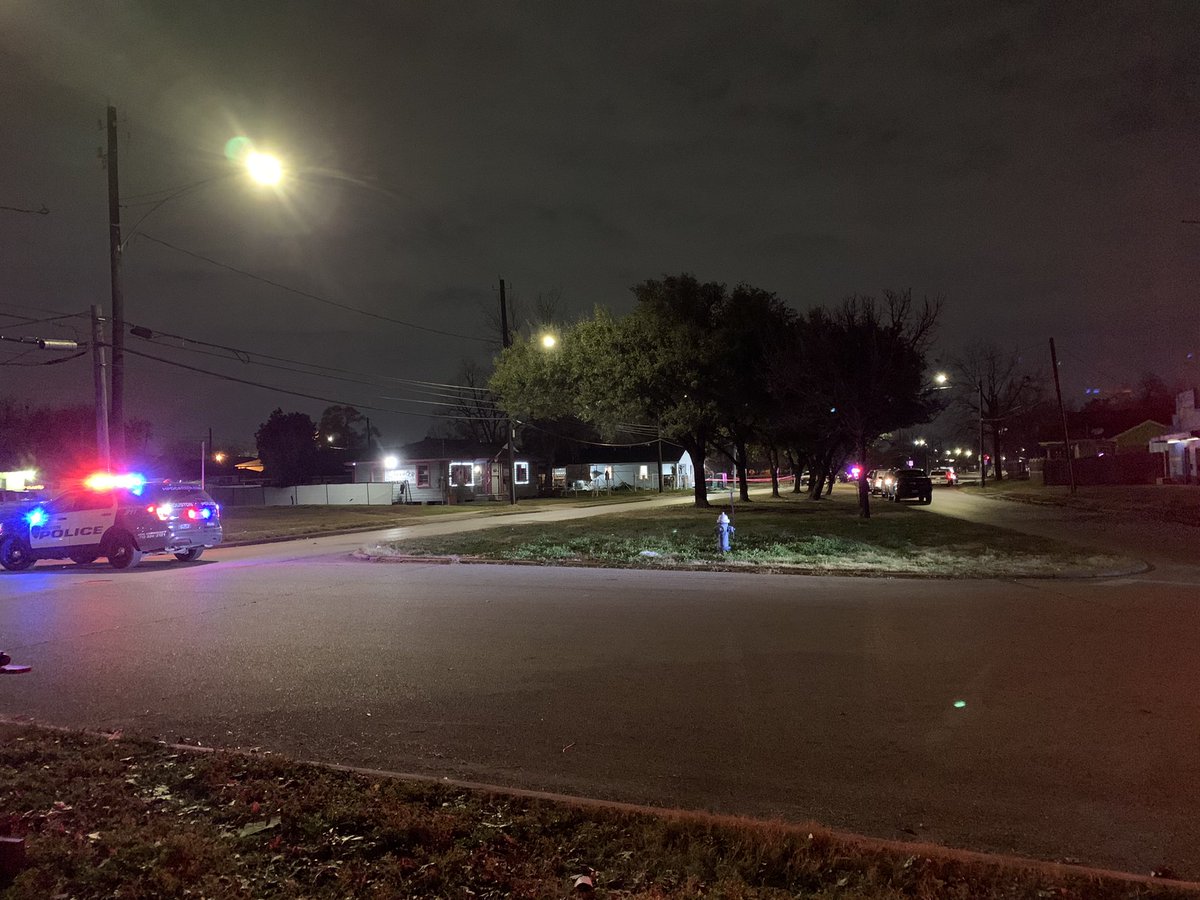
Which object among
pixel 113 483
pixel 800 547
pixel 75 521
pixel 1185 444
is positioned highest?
pixel 1185 444

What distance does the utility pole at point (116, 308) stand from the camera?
2039cm

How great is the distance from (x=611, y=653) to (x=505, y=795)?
3.80 metres

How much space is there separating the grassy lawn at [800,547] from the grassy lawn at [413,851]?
1091 centimetres

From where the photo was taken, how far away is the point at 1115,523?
23.9m

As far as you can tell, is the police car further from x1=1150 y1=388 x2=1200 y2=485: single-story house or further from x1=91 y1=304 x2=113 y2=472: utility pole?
x1=1150 y1=388 x2=1200 y2=485: single-story house

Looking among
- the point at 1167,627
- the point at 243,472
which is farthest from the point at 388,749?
the point at 243,472

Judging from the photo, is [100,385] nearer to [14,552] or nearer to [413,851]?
[14,552]

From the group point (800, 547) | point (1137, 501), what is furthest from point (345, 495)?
point (1137, 501)

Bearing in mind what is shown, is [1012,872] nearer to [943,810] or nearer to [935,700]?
[943,810]

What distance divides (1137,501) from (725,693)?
34.0m

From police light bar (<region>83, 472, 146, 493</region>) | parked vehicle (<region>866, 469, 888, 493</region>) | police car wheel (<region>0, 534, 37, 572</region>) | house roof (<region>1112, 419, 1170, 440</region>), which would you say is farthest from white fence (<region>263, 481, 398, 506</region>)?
house roof (<region>1112, 419, 1170, 440</region>)

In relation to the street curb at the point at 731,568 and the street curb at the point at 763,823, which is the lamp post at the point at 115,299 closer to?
the street curb at the point at 731,568

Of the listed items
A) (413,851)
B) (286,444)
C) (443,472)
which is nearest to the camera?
(413,851)

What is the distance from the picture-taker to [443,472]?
55.2 meters
